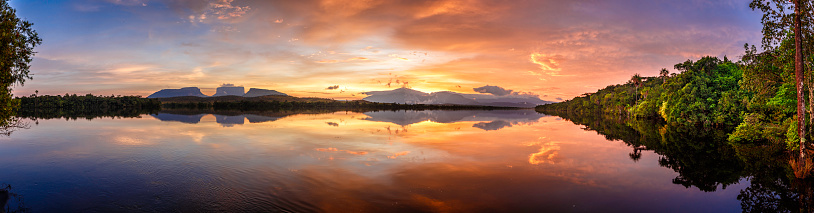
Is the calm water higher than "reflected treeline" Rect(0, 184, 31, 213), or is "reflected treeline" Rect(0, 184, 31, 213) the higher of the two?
the calm water

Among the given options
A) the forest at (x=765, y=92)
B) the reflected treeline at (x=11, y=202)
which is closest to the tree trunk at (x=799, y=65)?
the forest at (x=765, y=92)

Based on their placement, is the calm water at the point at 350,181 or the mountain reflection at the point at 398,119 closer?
the calm water at the point at 350,181

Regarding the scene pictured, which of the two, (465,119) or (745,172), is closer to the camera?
(745,172)

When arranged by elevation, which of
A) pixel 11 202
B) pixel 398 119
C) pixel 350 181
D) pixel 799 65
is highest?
pixel 799 65

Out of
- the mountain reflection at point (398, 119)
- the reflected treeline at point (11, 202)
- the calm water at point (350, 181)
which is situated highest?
the mountain reflection at point (398, 119)

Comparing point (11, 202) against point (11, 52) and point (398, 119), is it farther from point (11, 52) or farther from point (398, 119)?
point (398, 119)

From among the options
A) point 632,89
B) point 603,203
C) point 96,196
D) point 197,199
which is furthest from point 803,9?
point 632,89

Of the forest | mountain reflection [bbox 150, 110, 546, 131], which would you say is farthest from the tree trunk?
mountain reflection [bbox 150, 110, 546, 131]

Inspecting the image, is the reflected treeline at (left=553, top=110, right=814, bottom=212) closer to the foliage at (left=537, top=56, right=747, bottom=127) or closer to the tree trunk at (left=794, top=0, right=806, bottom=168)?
the tree trunk at (left=794, top=0, right=806, bottom=168)

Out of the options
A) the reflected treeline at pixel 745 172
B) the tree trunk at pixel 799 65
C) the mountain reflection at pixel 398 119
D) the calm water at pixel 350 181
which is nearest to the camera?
the calm water at pixel 350 181

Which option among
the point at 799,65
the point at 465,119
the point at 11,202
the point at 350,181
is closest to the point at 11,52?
the point at 11,202

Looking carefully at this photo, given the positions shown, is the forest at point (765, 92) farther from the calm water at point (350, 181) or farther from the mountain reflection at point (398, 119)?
the mountain reflection at point (398, 119)

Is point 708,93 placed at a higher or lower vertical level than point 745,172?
higher

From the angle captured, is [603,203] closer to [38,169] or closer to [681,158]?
[681,158]
